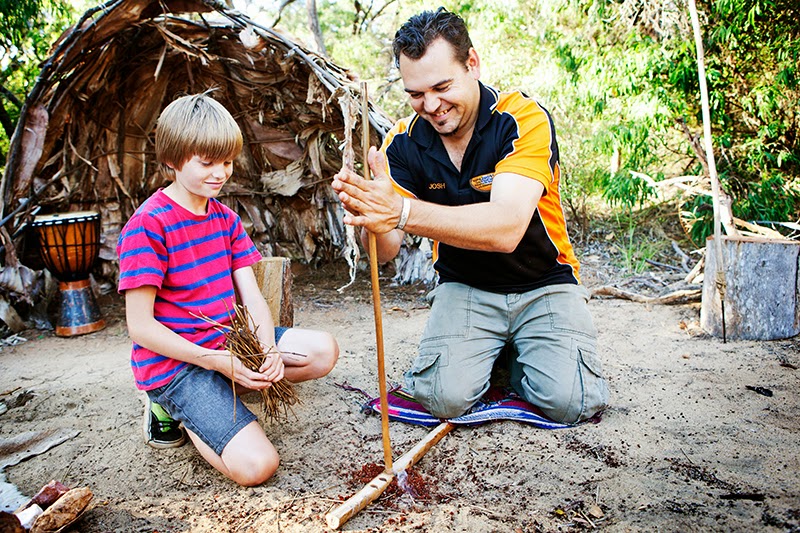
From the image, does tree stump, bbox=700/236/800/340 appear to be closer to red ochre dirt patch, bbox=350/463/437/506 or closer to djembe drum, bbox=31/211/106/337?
red ochre dirt patch, bbox=350/463/437/506

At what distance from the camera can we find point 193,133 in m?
2.18

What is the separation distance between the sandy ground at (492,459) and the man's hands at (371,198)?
93 centimetres

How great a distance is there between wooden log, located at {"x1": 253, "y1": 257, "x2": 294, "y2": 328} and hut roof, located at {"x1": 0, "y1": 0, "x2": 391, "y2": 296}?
0.83 metres

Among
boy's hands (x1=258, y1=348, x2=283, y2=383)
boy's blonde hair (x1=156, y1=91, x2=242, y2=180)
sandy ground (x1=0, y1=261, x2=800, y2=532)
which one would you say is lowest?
sandy ground (x1=0, y1=261, x2=800, y2=532)

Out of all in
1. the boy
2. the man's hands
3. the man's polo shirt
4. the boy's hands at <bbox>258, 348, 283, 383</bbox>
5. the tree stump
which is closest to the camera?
the man's hands

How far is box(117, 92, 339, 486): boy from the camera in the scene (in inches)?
84.0

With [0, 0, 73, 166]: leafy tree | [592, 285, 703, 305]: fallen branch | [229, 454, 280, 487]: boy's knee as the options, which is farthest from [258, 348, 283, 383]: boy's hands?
[0, 0, 73, 166]: leafy tree

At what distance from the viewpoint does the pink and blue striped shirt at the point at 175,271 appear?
2.15 meters

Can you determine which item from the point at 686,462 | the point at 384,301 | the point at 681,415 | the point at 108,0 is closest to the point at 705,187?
the point at 384,301

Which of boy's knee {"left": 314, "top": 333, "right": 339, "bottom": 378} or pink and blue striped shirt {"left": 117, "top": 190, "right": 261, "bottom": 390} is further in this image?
boy's knee {"left": 314, "top": 333, "right": 339, "bottom": 378}

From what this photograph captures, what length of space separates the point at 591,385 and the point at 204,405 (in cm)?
157

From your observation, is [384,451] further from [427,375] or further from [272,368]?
[427,375]

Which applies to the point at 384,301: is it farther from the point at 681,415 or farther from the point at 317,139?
the point at 681,415

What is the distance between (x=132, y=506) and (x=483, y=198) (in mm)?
1799
